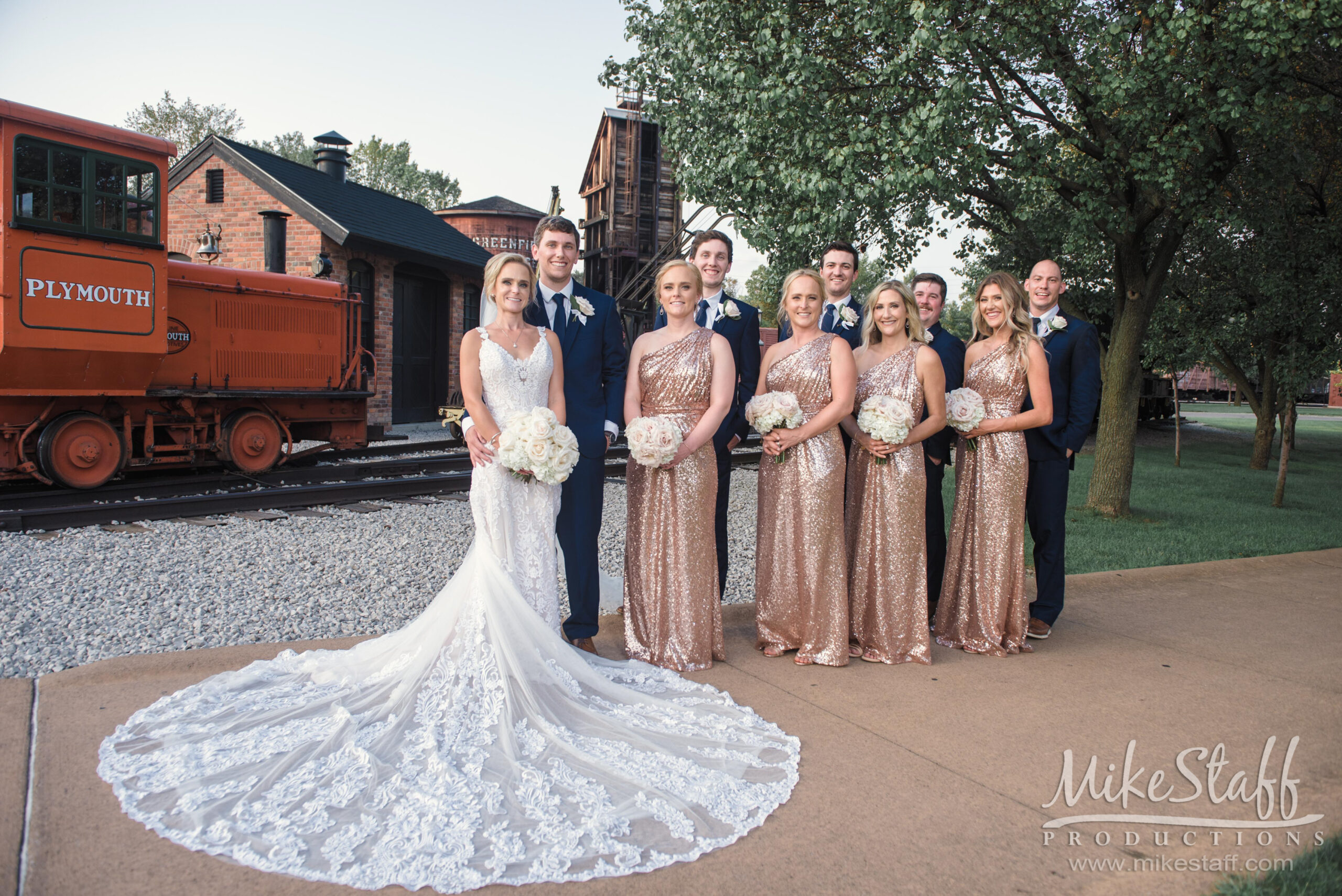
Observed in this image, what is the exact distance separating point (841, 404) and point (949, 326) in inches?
2757

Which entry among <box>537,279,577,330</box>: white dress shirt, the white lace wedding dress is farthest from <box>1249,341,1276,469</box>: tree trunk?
the white lace wedding dress

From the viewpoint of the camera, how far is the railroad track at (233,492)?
7.45 metres

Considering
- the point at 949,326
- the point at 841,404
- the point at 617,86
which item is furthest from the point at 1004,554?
the point at 949,326

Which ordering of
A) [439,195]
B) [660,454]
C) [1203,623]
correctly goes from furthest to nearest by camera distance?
[439,195], [1203,623], [660,454]

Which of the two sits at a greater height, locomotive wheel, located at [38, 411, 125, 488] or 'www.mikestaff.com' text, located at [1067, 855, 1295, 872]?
locomotive wheel, located at [38, 411, 125, 488]

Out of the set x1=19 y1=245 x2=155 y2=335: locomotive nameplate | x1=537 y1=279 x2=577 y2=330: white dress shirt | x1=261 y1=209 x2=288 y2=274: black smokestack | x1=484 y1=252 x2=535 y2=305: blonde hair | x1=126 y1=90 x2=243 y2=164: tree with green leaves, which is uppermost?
x1=126 y1=90 x2=243 y2=164: tree with green leaves

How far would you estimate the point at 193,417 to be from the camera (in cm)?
1030

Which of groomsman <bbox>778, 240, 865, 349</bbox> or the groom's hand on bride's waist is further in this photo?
groomsman <bbox>778, 240, 865, 349</bbox>

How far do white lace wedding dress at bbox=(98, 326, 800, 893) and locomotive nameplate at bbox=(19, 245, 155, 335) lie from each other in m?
6.48

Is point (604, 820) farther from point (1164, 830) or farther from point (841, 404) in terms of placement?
point (841, 404)

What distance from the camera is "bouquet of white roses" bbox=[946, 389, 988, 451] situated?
4910 mm

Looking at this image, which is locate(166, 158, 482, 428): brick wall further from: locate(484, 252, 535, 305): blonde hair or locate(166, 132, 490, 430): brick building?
locate(484, 252, 535, 305): blonde hair

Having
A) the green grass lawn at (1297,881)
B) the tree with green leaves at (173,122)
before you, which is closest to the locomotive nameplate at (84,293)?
the green grass lawn at (1297,881)

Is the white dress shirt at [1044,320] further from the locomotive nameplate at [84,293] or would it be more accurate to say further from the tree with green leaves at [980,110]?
the locomotive nameplate at [84,293]
